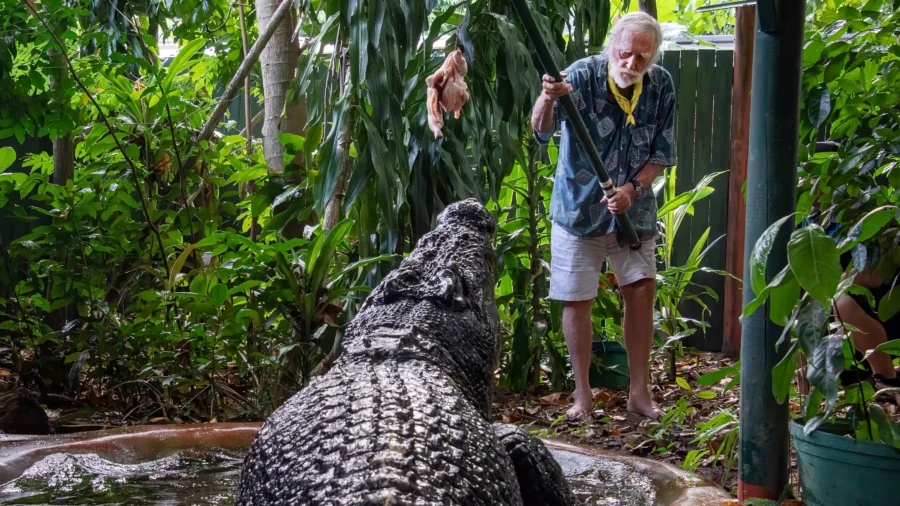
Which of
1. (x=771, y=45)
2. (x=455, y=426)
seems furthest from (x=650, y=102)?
(x=455, y=426)

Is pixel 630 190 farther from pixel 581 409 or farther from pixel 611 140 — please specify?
pixel 581 409

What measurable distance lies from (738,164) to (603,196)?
2356mm

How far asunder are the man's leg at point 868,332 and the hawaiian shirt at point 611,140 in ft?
2.77

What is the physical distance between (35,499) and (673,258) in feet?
16.8

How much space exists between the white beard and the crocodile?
1556 mm

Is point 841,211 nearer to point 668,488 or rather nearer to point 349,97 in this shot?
point 668,488

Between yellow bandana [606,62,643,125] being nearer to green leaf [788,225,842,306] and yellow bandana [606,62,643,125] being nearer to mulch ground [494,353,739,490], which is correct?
mulch ground [494,353,739,490]

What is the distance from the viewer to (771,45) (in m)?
1.83

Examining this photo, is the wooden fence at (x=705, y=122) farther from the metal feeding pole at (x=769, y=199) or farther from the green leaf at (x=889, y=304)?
the metal feeding pole at (x=769, y=199)

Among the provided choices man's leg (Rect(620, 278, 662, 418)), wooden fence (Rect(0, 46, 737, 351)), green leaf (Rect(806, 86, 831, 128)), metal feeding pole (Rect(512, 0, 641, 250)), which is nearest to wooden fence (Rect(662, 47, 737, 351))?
wooden fence (Rect(0, 46, 737, 351))

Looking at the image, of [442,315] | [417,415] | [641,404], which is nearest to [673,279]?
[641,404]

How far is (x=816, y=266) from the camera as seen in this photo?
151cm

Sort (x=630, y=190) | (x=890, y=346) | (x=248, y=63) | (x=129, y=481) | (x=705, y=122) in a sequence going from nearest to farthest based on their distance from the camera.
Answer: (x=890, y=346), (x=129, y=481), (x=630, y=190), (x=248, y=63), (x=705, y=122)

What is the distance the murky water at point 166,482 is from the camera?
201 centimetres
